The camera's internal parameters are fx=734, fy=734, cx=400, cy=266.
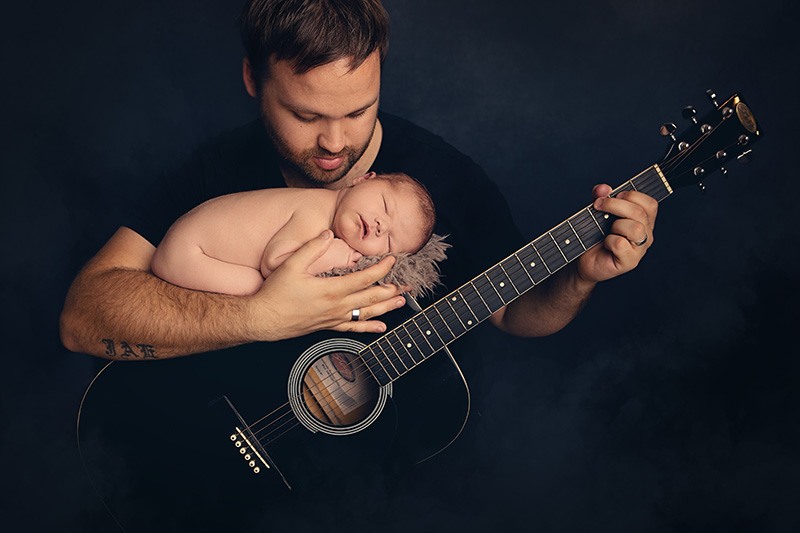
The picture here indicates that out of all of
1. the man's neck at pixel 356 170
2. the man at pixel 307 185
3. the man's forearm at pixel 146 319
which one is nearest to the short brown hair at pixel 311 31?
the man at pixel 307 185

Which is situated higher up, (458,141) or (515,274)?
(458,141)

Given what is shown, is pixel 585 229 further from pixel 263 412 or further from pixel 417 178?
pixel 263 412

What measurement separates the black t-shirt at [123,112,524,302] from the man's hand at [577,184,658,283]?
0.40 m

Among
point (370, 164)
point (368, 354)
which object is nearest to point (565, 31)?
point (370, 164)

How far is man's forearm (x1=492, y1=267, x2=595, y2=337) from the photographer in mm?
2383

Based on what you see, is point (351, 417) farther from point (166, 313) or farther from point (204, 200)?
point (204, 200)

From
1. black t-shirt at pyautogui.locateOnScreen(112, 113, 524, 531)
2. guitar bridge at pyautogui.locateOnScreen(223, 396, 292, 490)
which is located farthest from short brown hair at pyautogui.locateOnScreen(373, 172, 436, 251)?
guitar bridge at pyautogui.locateOnScreen(223, 396, 292, 490)

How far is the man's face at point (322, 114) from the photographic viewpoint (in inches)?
84.0

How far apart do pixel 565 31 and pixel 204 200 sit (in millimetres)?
1376

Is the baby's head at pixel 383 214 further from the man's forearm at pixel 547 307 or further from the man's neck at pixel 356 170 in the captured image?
the man's forearm at pixel 547 307

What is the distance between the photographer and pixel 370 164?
2492 millimetres

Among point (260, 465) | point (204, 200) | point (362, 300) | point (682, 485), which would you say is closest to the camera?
point (362, 300)

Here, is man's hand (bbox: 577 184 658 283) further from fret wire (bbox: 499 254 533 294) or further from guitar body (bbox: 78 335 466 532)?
guitar body (bbox: 78 335 466 532)

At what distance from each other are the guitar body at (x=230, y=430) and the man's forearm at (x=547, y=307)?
0.42m
